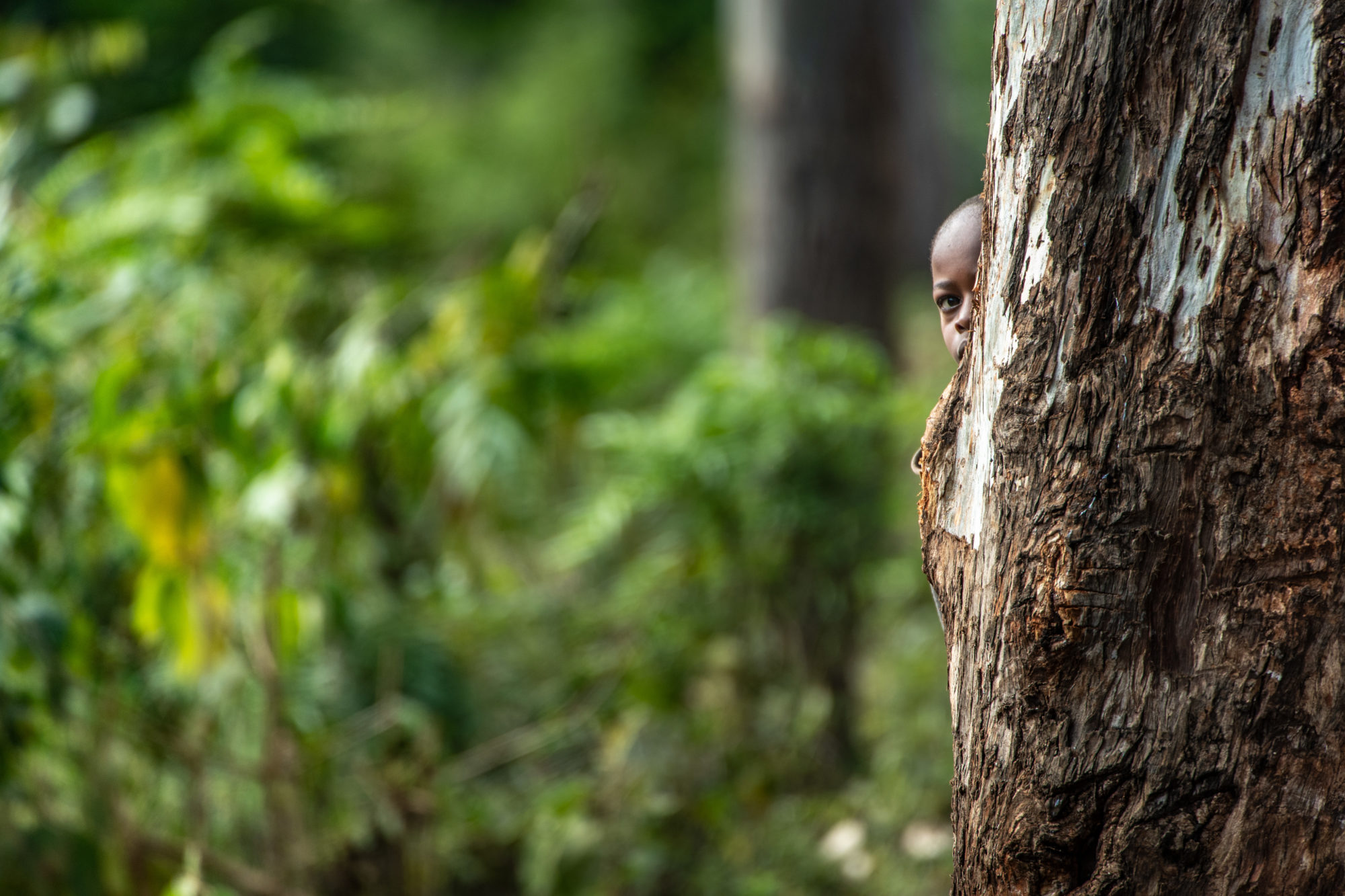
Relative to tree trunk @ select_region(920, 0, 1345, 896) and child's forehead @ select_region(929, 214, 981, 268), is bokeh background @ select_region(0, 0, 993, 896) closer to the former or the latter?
child's forehead @ select_region(929, 214, 981, 268)

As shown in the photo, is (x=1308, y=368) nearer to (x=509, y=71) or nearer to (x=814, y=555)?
(x=814, y=555)

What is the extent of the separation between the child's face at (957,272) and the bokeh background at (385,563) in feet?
4.99

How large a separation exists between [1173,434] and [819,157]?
12.1ft

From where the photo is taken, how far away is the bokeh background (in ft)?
8.14

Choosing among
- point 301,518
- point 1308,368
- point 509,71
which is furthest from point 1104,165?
point 509,71

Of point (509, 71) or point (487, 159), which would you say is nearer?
point (487, 159)

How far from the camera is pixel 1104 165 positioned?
3.49 ft

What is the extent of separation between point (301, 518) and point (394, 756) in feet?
2.53

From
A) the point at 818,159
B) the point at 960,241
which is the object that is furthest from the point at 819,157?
the point at 960,241

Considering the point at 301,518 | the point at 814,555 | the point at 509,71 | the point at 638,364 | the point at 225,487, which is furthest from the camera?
the point at 509,71

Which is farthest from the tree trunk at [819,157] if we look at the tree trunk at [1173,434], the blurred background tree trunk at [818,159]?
the tree trunk at [1173,434]

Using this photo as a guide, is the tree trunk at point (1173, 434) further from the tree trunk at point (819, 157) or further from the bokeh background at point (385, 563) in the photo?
the tree trunk at point (819, 157)

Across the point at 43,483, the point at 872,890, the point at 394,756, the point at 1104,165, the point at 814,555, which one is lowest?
the point at 872,890

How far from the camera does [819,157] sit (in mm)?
4551
